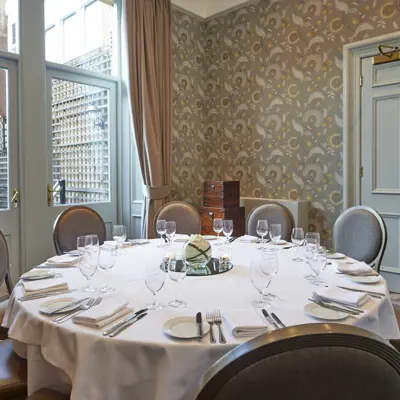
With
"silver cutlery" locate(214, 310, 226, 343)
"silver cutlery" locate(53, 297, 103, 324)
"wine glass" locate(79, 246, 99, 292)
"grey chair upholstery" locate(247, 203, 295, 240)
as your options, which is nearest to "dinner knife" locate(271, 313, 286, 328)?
"silver cutlery" locate(214, 310, 226, 343)

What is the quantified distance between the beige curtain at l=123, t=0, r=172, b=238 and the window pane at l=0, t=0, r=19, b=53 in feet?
3.29

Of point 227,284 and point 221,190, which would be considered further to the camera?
point 221,190

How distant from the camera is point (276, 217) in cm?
287

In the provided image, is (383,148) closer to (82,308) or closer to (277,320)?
(277,320)

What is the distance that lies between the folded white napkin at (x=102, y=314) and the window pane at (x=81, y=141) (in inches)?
98.5

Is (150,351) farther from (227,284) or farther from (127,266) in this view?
(127,266)

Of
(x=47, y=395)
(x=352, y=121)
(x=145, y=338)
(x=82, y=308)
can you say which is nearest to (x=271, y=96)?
(x=352, y=121)

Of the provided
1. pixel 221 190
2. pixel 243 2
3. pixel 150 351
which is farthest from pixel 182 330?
pixel 243 2

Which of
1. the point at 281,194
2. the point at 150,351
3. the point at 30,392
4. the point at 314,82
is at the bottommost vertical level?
the point at 30,392

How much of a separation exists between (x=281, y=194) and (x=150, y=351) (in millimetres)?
3255

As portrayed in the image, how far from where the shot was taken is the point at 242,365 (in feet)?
2.09

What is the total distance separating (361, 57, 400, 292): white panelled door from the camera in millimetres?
3363

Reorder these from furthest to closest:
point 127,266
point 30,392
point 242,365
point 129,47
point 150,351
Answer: point 129,47
point 127,266
point 30,392
point 150,351
point 242,365

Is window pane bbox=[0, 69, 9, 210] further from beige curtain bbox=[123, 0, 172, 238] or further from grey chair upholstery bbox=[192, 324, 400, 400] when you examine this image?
grey chair upholstery bbox=[192, 324, 400, 400]
